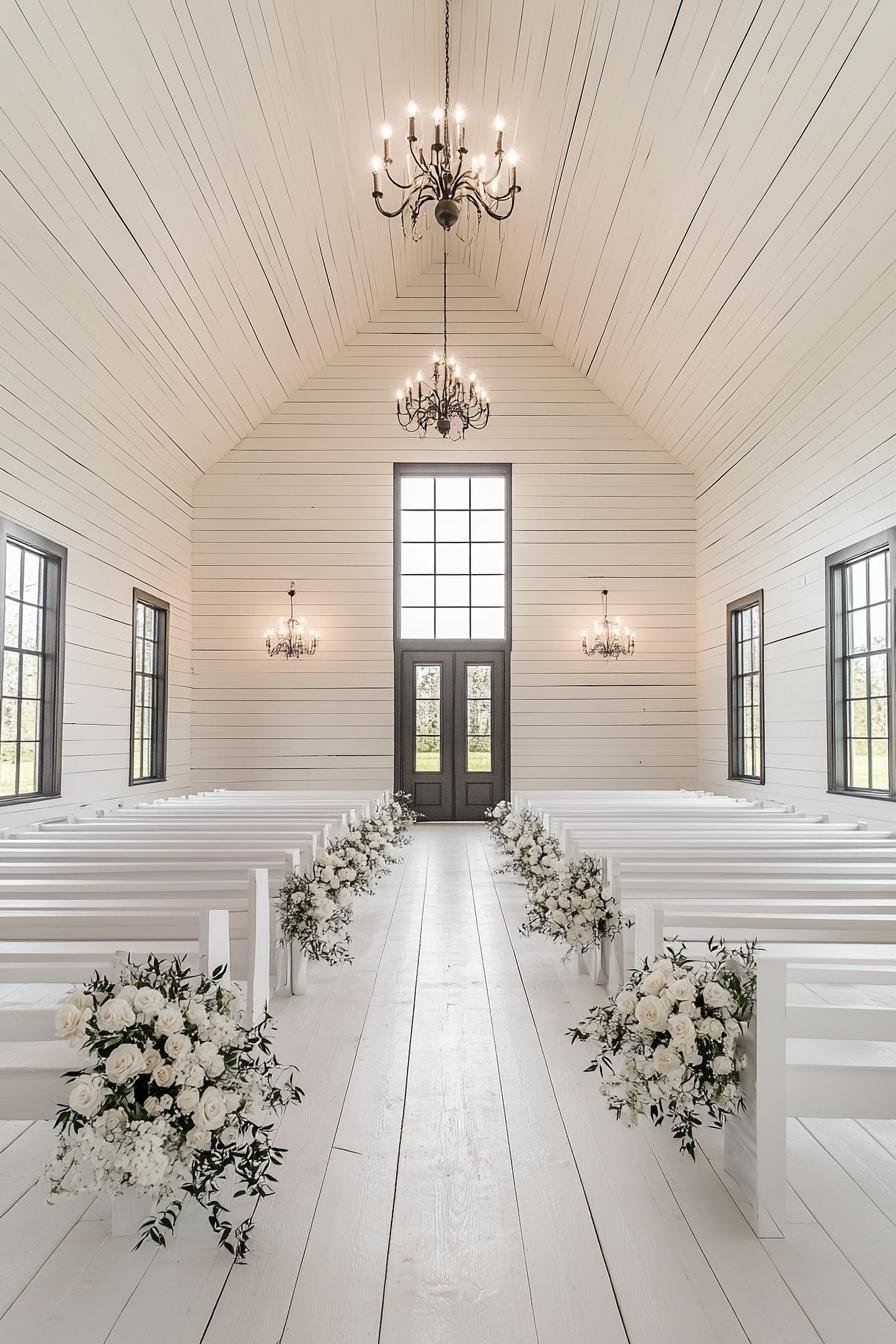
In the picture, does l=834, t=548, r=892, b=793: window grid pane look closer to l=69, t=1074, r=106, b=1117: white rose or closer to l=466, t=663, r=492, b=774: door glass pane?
l=466, t=663, r=492, b=774: door glass pane

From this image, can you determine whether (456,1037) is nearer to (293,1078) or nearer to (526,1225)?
(293,1078)

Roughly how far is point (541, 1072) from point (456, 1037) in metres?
0.42

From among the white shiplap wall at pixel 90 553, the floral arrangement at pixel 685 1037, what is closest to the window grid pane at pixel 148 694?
the white shiplap wall at pixel 90 553

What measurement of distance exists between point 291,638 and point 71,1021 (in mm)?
8304

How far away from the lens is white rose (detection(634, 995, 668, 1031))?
217 centimetres

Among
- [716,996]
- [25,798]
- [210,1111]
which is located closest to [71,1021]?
[210,1111]

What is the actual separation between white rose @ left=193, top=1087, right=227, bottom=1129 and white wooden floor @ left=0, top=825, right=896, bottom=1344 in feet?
0.92

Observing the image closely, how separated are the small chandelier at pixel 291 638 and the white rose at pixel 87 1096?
8.35 meters

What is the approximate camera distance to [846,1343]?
1.67 meters

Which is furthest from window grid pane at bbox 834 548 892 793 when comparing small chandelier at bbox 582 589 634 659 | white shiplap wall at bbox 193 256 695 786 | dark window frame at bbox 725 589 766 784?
white shiplap wall at bbox 193 256 695 786

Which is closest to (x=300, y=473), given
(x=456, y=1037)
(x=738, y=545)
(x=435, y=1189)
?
(x=738, y=545)

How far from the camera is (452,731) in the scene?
1049 centimetres

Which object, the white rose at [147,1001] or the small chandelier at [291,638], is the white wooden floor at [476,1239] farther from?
the small chandelier at [291,638]

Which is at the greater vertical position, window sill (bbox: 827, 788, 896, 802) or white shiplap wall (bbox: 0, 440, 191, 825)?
white shiplap wall (bbox: 0, 440, 191, 825)
